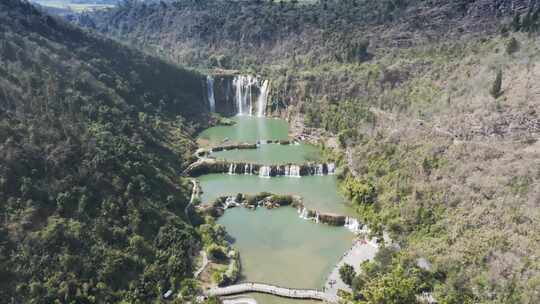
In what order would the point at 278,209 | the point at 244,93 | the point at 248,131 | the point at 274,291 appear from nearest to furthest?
the point at 274,291
the point at 278,209
the point at 248,131
the point at 244,93

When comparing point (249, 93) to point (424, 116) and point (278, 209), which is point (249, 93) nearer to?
point (424, 116)

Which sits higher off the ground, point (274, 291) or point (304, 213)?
point (304, 213)

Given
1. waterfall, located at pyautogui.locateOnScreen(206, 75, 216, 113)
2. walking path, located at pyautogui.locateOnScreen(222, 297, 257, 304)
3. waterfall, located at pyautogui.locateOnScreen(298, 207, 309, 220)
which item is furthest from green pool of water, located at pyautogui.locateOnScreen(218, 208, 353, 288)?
waterfall, located at pyautogui.locateOnScreen(206, 75, 216, 113)

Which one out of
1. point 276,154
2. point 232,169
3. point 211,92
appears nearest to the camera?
point 232,169

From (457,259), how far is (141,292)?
25329mm

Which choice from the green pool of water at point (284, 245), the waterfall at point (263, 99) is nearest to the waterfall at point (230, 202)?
the green pool of water at point (284, 245)

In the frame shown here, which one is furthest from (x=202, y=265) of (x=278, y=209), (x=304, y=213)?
(x=304, y=213)

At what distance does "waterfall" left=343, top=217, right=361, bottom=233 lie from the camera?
42.7 metres

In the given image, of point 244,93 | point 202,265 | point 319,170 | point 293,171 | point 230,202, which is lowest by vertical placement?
point 202,265

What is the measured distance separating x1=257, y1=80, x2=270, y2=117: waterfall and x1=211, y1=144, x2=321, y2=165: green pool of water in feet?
63.8

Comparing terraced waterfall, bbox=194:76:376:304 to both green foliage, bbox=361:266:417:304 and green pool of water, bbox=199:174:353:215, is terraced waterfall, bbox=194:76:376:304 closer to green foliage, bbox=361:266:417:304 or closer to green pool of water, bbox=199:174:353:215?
green pool of water, bbox=199:174:353:215

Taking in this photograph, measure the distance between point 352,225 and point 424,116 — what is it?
20370 millimetres

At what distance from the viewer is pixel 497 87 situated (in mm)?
47688

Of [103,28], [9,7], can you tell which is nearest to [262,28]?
[9,7]
